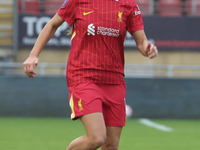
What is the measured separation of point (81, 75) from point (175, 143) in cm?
382

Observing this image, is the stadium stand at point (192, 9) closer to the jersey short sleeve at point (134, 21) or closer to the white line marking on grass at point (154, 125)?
the white line marking on grass at point (154, 125)

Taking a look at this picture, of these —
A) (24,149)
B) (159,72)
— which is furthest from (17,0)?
(24,149)

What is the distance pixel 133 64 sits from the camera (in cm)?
1402

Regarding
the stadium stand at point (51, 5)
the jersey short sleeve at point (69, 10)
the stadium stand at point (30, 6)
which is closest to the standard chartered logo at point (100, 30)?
the jersey short sleeve at point (69, 10)

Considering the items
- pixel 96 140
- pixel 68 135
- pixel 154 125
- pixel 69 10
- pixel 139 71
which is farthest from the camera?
pixel 139 71

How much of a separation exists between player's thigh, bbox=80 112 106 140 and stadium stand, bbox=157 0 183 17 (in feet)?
37.8

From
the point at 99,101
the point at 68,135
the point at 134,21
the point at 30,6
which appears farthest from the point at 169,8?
the point at 99,101

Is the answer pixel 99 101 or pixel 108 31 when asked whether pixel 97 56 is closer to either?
pixel 108 31

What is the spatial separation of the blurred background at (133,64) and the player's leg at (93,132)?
7.97 m

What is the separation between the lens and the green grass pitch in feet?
22.0

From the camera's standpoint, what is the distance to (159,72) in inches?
528

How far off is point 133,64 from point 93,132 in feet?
34.7

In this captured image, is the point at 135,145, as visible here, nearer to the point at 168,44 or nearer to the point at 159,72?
the point at 159,72

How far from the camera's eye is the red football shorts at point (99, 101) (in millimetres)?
3691
